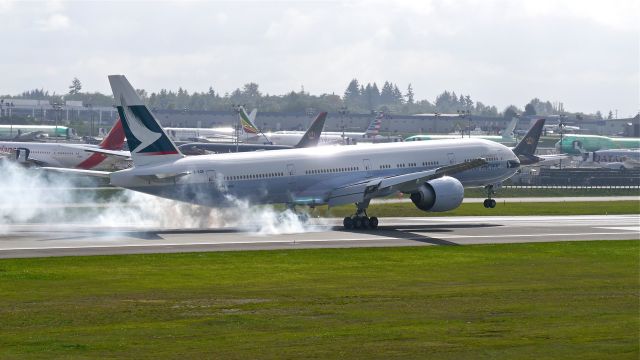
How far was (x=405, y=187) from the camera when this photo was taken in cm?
6450

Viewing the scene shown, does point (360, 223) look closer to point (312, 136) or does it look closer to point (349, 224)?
point (349, 224)

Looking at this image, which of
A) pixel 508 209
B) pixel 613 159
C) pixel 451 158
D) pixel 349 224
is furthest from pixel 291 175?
pixel 613 159

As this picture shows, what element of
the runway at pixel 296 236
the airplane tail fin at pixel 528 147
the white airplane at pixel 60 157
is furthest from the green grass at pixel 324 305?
the white airplane at pixel 60 157

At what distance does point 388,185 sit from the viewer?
6438cm

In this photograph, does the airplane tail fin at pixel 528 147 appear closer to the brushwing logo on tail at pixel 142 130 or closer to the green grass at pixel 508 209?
the green grass at pixel 508 209

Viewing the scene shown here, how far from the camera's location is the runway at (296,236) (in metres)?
52.1

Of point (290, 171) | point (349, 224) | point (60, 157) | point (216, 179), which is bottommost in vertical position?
point (349, 224)

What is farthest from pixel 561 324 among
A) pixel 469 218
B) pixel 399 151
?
pixel 469 218

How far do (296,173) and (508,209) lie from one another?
89.6 ft

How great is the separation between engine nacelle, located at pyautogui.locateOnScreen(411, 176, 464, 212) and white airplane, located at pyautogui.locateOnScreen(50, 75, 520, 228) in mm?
60

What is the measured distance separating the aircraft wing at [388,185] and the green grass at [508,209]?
10.4 m

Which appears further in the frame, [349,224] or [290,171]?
[349,224]

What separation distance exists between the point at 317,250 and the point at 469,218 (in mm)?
27098

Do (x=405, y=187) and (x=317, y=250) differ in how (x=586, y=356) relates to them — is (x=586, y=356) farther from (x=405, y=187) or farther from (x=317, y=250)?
(x=405, y=187)
